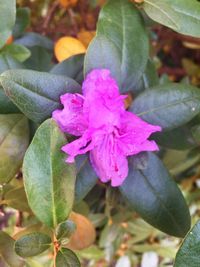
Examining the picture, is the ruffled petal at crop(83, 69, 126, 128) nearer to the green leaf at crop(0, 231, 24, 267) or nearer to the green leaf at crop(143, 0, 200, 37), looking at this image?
the green leaf at crop(143, 0, 200, 37)

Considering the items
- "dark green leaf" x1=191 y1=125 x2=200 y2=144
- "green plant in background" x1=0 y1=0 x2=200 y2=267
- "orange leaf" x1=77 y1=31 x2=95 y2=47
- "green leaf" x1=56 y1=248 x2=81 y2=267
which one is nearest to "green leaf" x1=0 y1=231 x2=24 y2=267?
"green plant in background" x1=0 y1=0 x2=200 y2=267

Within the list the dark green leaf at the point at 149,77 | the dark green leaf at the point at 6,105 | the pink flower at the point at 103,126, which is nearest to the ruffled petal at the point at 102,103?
the pink flower at the point at 103,126

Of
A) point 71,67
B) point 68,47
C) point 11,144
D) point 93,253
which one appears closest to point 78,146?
point 11,144

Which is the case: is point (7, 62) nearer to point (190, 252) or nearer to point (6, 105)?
point (6, 105)

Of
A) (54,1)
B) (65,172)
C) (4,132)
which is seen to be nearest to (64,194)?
(65,172)

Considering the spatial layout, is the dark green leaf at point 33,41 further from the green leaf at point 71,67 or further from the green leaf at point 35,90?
the green leaf at point 35,90
